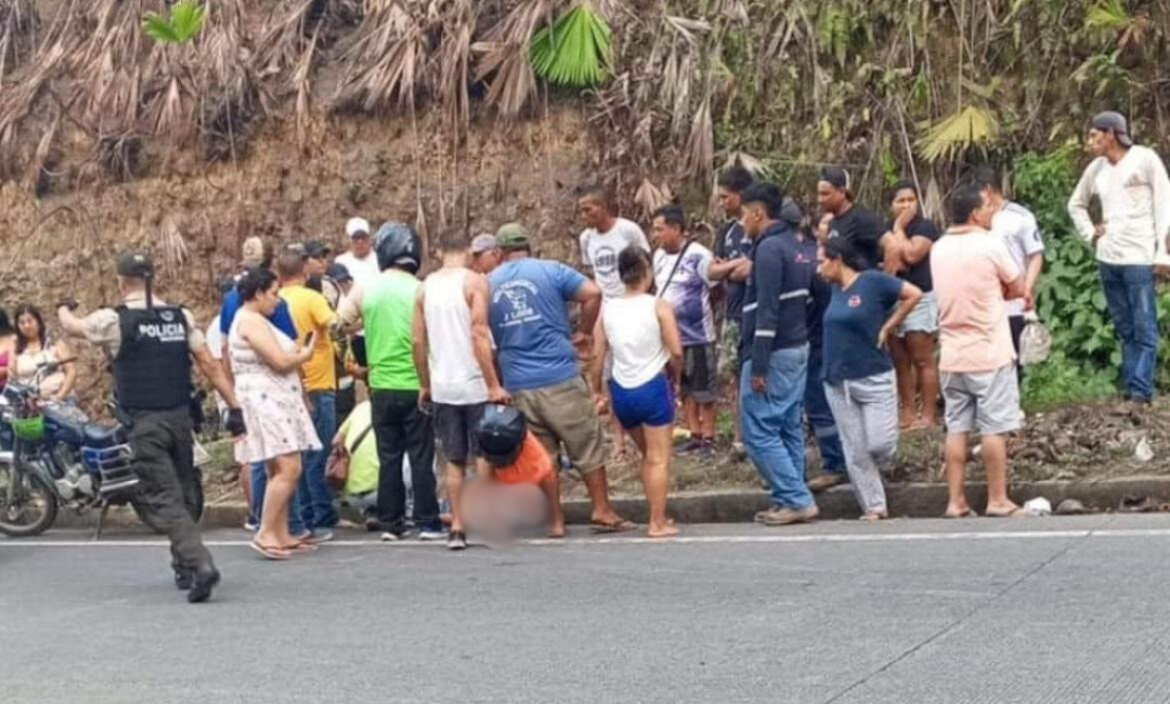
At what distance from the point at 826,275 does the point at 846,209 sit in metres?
1.01

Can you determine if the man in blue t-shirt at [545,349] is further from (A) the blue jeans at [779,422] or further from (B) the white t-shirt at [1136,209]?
(B) the white t-shirt at [1136,209]

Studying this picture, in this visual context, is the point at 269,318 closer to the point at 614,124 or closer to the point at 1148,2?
the point at 614,124

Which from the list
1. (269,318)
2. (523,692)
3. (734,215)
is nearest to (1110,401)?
(734,215)

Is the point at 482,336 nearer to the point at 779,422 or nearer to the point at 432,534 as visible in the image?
the point at 432,534

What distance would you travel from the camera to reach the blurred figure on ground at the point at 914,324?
12086mm

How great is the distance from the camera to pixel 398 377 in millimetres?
11297

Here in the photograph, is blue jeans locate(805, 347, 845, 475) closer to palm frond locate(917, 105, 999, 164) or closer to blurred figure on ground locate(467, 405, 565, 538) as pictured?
blurred figure on ground locate(467, 405, 565, 538)

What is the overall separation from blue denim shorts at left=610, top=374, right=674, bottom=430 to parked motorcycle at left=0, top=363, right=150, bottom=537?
168 inches

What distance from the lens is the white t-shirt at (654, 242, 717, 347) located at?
12.7 m

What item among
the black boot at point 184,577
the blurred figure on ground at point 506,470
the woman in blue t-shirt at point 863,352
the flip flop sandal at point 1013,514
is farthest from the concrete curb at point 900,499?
the black boot at point 184,577

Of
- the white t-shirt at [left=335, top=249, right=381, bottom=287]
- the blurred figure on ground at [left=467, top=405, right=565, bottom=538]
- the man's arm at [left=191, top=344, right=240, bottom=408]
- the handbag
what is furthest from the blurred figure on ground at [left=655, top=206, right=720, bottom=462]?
the man's arm at [left=191, top=344, right=240, bottom=408]

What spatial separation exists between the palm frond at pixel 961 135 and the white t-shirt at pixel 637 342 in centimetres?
446

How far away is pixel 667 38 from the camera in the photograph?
51.6ft

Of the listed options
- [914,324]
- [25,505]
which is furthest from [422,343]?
[25,505]
